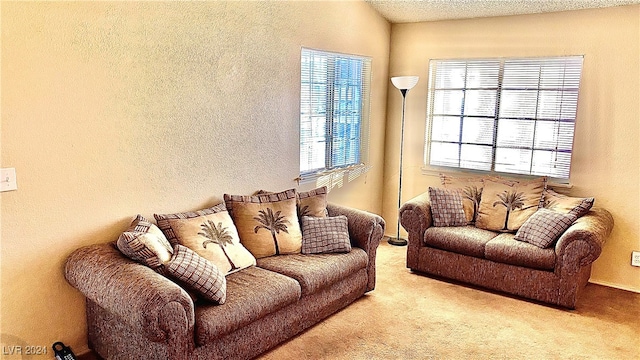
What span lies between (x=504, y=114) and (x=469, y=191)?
823 mm

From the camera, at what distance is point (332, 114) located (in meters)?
4.63

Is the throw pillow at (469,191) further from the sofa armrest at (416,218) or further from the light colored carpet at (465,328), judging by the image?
the light colored carpet at (465,328)

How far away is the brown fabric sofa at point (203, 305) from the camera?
7.54 ft

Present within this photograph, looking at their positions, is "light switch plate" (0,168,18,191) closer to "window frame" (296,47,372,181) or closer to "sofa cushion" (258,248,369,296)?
"sofa cushion" (258,248,369,296)

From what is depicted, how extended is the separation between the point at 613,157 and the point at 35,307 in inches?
169

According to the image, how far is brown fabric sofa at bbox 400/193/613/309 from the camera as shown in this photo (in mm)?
3520

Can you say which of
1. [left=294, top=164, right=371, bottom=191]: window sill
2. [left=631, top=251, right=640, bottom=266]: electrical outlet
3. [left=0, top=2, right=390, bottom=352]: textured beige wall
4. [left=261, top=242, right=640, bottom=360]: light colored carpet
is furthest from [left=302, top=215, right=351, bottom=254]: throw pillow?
[left=631, top=251, right=640, bottom=266]: electrical outlet

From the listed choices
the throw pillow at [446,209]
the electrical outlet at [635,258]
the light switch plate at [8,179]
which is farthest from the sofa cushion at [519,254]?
the light switch plate at [8,179]

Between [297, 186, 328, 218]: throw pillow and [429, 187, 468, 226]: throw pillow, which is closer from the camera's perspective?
[297, 186, 328, 218]: throw pillow

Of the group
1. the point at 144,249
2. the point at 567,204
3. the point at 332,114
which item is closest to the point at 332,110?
the point at 332,114

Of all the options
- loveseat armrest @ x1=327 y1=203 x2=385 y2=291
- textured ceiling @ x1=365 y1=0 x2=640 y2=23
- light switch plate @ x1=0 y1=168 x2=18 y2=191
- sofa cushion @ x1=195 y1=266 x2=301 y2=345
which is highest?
textured ceiling @ x1=365 y1=0 x2=640 y2=23

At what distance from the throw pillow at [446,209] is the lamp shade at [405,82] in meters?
1.06

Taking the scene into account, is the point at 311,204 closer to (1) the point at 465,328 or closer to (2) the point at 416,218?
(2) the point at 416,218

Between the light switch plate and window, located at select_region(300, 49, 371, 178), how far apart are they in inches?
90.6
